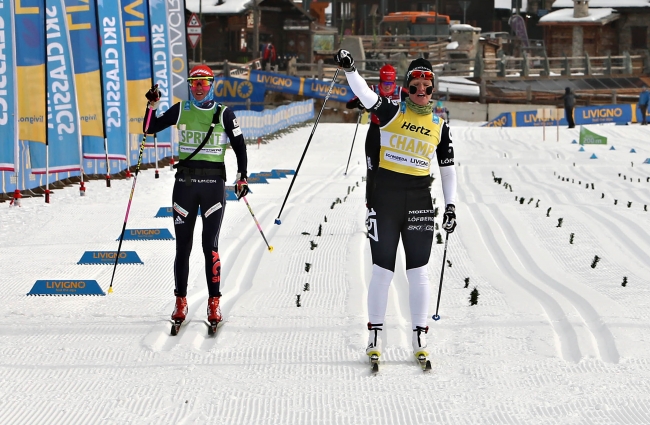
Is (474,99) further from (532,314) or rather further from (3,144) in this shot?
(532,314)

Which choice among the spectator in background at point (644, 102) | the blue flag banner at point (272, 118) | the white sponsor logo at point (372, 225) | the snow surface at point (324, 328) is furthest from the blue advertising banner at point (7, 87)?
the spectator in background at point (644, 102)

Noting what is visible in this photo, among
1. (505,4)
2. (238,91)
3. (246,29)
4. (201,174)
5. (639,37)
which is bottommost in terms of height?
(238,91)

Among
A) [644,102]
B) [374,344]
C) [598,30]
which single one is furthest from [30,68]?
[598,30]

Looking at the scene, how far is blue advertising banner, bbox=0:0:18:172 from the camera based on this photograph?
13.8m

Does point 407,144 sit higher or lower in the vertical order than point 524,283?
higher

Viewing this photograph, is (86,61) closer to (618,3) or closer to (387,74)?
(387,74)

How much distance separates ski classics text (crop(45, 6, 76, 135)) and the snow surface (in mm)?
2077

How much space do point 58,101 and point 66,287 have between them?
788 cm

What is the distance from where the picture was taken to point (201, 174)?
7137mm

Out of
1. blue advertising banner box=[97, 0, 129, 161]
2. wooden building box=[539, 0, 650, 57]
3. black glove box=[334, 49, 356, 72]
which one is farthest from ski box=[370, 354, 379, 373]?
wooden building box=[539, 0, 650, 57]

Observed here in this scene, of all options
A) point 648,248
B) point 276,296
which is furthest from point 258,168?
point 276,296

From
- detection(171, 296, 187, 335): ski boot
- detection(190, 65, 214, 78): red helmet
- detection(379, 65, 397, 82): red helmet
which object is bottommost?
detection(171, 296, 187, 335): ski boot

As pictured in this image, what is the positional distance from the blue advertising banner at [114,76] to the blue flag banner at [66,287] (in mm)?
9417

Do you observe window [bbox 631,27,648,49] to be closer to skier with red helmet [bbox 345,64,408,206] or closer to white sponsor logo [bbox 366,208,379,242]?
skier with red helmet [bbox 345,64,408,206]
